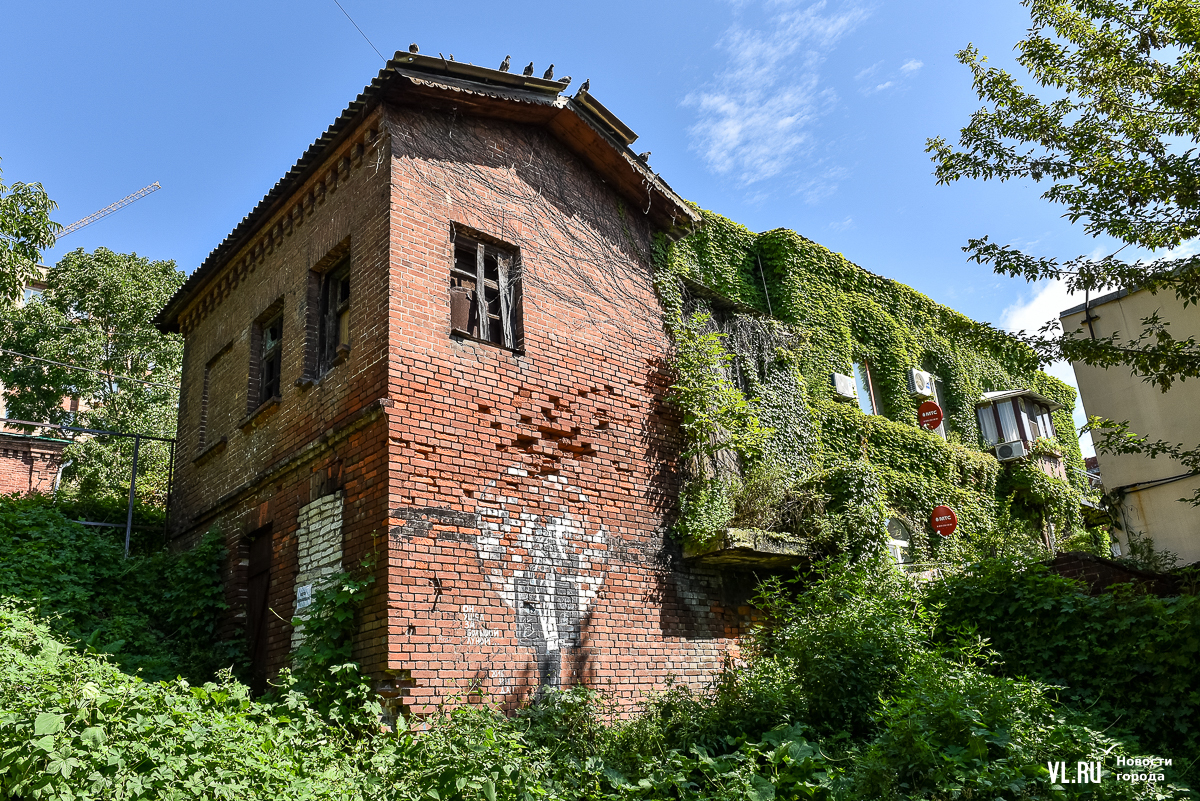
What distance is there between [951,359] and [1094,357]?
10.5 metres

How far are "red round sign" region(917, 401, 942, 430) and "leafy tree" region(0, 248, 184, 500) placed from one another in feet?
59.5

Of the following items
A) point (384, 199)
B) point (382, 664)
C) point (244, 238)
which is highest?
point (244, 238)

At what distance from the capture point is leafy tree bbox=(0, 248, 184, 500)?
22000mm

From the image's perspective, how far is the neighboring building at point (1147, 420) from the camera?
40.8ft

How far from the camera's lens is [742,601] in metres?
10.0

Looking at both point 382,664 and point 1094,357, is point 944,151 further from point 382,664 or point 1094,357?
point 382,664

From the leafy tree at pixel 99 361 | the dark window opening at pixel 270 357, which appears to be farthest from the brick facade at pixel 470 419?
the leafy tree at pixel 99 361

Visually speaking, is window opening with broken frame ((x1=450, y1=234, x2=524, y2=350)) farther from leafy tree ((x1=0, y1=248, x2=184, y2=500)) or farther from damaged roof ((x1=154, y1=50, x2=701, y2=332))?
leafy tree ((x1=0, y1=248, x2=184, y2=500))

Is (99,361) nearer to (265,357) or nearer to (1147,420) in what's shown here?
(265,357)

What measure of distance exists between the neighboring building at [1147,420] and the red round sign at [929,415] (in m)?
2.98

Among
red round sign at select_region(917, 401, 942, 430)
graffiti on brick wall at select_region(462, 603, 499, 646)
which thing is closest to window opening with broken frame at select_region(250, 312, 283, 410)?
graffiti on brick wall at select_region(462, 603, 499, 646)

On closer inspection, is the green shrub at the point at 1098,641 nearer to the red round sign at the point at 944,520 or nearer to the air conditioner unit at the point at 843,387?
the red round sign at the point at 944,520

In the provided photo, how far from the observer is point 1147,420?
→ 12914mm

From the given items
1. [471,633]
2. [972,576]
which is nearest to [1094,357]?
[972,576]
